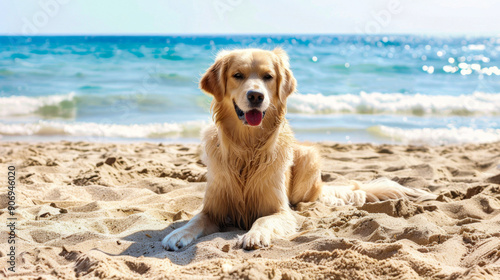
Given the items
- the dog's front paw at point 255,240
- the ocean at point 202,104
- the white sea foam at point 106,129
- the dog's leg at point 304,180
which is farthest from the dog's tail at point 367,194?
the white sea foam at point 106,129

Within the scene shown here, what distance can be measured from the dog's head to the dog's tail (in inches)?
47.0

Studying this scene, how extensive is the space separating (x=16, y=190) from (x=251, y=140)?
240 centimetres

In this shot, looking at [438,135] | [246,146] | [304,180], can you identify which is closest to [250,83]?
[246,146]

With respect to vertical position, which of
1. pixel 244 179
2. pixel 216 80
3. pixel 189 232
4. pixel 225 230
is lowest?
→ pixel 225 230

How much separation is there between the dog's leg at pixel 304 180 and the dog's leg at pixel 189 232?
104 centimetres

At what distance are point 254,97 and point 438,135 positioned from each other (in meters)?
6.22

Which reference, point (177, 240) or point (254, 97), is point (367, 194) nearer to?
A: point (254, 97)

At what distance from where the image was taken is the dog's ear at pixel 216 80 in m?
3.59

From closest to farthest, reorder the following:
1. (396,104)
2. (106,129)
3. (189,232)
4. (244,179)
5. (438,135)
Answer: (189,232) → (244,179) → (438,135) → (106,129) → (396,104)

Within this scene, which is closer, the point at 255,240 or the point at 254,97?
the point at 255,240

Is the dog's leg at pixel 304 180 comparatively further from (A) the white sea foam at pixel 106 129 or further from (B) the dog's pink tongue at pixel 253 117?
(A) the white sea foam at pixel 106 129

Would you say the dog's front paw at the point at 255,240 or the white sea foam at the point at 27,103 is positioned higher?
the white sea foam at the point at 27,103

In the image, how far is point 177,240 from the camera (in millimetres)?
3098

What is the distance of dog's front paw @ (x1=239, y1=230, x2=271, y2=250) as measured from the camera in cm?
301
